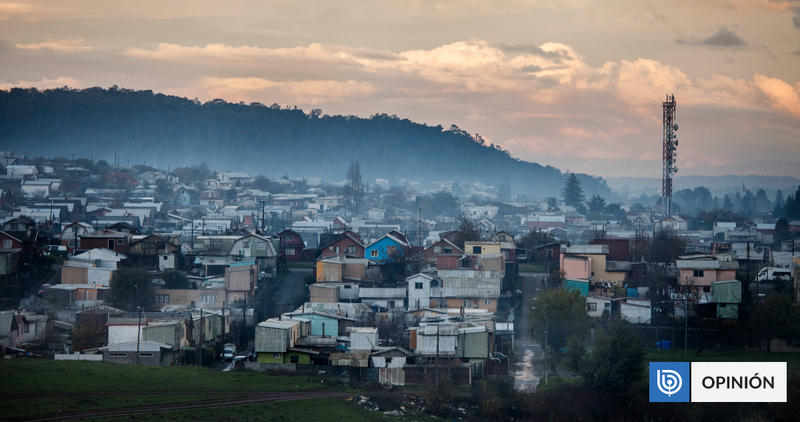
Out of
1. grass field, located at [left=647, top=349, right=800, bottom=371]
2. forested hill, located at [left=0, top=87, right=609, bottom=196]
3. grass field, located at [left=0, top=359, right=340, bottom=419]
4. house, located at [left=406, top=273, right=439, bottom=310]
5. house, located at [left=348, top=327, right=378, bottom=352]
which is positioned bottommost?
grass field, located at [left=0, top=359, right=340, bottom=419]

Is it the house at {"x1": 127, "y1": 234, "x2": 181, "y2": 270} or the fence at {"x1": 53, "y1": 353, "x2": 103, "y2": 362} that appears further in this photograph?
the house at {"x1": 127, "y1": 234, "x2": 181, "y2": 270}

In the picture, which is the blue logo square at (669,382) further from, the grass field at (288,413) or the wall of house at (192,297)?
the wall of house at (192,297)

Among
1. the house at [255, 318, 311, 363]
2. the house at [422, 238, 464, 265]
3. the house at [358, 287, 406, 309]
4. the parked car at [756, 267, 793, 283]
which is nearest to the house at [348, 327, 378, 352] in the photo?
the house at [255, 318, 311, 363]

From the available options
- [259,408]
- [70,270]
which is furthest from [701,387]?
[70,270]

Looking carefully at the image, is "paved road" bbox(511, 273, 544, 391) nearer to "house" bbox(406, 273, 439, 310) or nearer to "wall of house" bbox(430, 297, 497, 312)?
"wall of house" bbox(430, 297, 497, 312)

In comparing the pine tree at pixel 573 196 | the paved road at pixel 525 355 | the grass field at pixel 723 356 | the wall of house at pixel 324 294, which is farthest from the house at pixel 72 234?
the pine tree at pixel 573 196

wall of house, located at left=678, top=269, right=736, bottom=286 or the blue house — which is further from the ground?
the blue house

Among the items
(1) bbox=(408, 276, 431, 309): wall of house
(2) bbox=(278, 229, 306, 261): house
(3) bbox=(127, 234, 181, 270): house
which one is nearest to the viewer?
(1) bbox=(408, 276, 431, 309): wall of house
